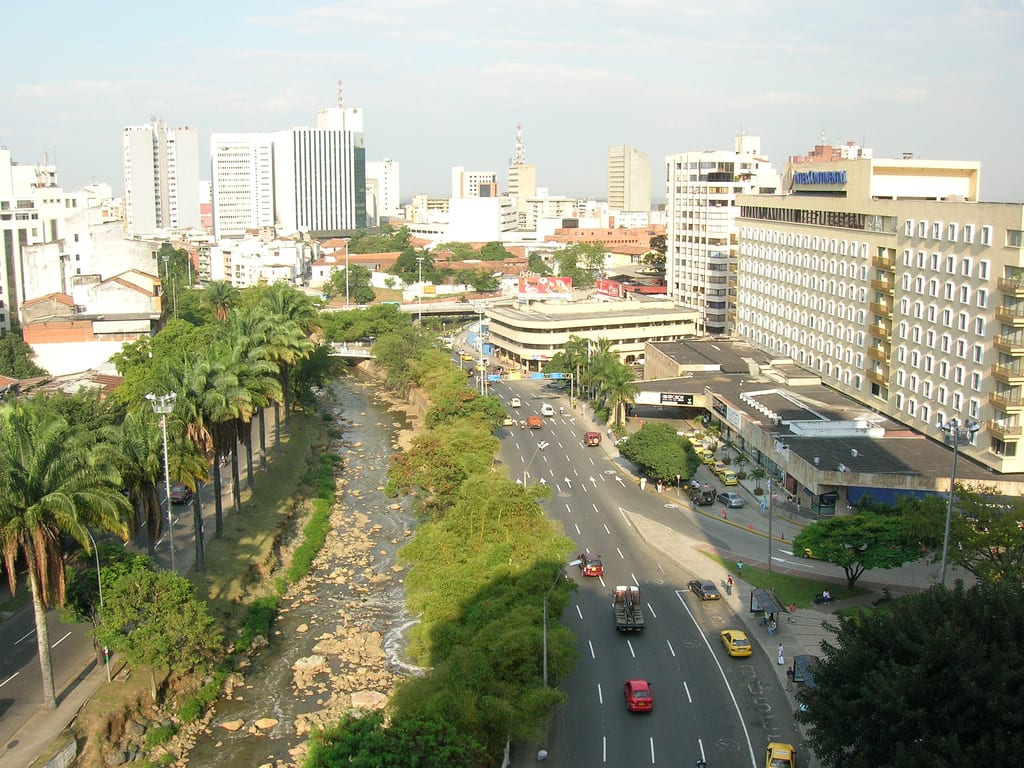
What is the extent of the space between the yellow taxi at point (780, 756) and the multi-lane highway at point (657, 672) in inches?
50.5

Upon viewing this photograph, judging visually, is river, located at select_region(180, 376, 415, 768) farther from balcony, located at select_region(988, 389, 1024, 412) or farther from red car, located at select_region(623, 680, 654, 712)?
balcony, located at select_region(988, 389, 1024, 412)

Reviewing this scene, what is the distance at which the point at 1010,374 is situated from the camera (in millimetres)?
56125

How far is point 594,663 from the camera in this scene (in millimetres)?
40438

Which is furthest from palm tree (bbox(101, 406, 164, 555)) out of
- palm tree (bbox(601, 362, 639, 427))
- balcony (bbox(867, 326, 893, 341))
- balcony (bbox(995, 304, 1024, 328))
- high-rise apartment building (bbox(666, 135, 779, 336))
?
high-rise apartment building (bbox(666, 135, 779, 336))

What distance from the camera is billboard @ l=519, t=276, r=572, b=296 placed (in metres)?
131

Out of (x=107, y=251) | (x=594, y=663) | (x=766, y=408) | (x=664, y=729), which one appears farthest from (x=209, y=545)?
(x=107, y=251)

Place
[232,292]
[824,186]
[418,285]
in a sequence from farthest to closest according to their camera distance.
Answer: [418,285]
[232,292]
[824,186]

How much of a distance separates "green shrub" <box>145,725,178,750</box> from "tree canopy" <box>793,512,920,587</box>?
29838mm

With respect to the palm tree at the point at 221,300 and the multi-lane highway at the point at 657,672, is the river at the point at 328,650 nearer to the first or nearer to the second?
the multi-lane highway at the point at 657,672

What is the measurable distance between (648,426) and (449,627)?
34.4 meters

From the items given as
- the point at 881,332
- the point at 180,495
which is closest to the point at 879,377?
the point at 881,332

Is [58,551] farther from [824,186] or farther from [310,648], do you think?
[824,186]

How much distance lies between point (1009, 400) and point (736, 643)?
26282mm

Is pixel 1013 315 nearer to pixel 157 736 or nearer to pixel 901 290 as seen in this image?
pixel 901 290
